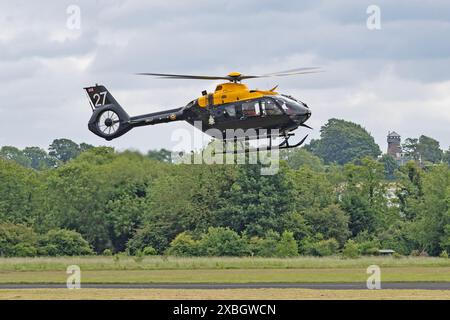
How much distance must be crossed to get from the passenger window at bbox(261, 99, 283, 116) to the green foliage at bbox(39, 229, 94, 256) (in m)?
33.1

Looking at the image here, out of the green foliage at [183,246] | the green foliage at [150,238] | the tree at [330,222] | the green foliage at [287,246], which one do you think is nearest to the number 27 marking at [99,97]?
the green foliage at [183,246]

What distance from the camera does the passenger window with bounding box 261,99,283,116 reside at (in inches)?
1955

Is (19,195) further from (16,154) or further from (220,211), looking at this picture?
(16,154)

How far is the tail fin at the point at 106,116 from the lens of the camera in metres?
54.2

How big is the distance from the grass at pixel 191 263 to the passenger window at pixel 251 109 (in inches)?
781

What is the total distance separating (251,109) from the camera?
164 feet

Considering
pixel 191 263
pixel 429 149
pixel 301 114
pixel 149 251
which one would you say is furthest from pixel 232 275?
pixel 429 149

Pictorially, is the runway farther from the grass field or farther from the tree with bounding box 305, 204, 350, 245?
the tree with bounding box 305, 204, 350, 245

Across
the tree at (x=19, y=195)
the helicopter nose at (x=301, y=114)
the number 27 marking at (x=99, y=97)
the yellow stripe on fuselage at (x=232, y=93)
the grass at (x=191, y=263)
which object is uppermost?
the number 27 marking at (x=99, y=97)

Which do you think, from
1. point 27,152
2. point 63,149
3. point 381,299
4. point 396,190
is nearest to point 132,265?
point 381,299

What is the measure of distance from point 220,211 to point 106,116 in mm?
37891

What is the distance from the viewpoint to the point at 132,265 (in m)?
69.1

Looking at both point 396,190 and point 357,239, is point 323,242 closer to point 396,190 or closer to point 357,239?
point 357,239

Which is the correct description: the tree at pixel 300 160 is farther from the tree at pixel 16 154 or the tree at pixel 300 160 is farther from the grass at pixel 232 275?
the grass at pixel 232 275
